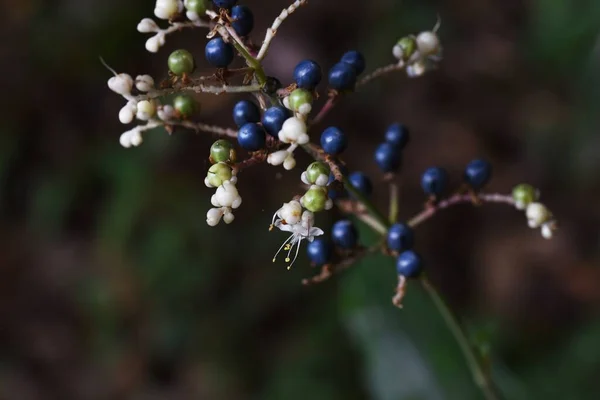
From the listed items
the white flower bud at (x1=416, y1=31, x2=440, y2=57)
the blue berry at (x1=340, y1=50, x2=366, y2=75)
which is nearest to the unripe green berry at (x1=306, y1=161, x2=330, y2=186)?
the blue berry at (x1=340, y1=50, x2=366, y2=75)

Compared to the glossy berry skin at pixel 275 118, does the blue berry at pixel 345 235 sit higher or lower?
lower

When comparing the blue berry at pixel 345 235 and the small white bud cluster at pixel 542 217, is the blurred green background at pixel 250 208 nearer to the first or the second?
the small white bud cluster at pixel 542 217

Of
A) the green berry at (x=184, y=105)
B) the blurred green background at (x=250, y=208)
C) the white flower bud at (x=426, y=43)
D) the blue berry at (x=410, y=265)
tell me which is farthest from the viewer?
the blurred green background at (x=250, y=208)

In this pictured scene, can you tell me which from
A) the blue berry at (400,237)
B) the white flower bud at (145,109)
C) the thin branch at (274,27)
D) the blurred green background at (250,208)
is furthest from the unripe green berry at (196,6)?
the blurred green background at (250,208)

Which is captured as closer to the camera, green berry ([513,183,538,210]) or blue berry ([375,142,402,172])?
green berry ([513,183,538,210])

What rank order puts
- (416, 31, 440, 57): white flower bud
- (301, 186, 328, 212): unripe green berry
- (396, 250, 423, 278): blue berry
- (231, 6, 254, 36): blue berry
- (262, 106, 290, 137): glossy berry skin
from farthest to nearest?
(416, 31, 440, 57): white flower bud → (396, 250, 423, 278): blue berry → (231, 6, 254, 36): blue berry → (262, 106, 290, 137): glossy berry skin → (301, 186, 328, 212): unripe green berry

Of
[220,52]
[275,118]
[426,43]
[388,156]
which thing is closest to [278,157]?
[275,118]

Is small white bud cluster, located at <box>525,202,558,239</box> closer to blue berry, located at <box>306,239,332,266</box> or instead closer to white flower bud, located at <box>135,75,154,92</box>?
blue berry, located at <box>306,239,332,266</box>
